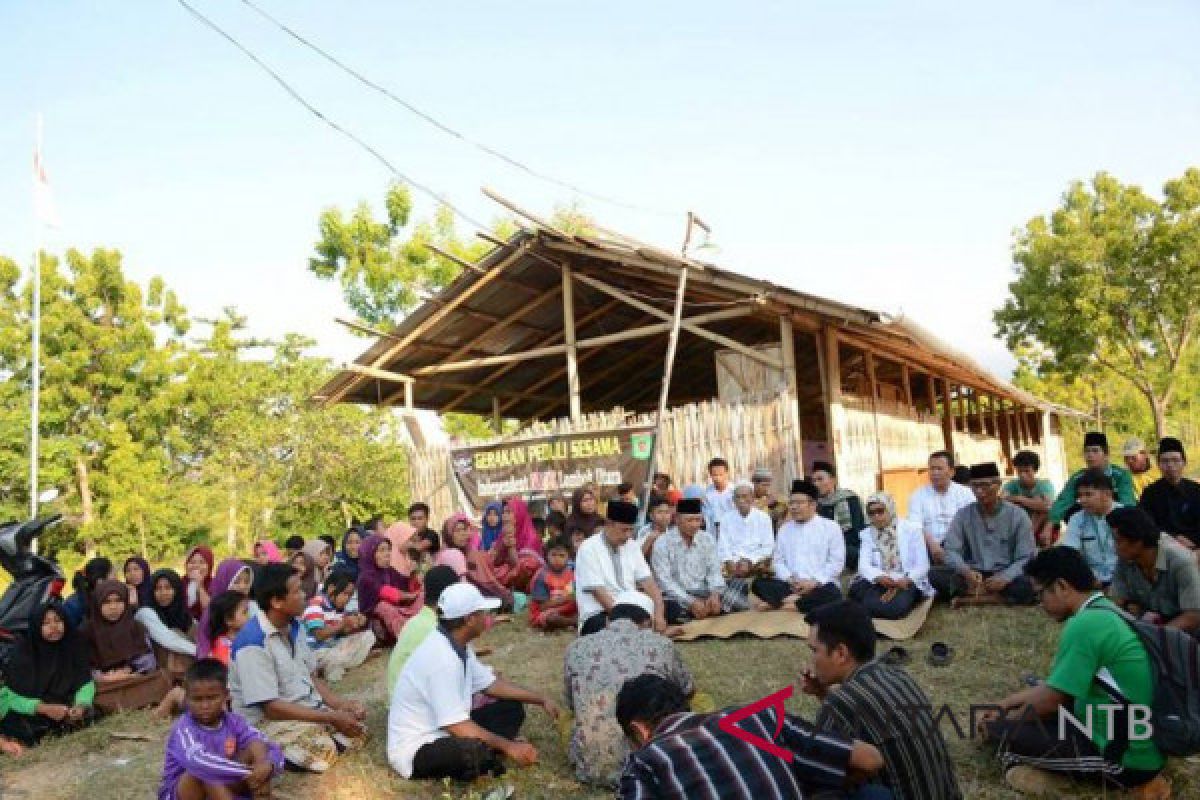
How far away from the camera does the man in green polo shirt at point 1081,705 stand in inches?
133

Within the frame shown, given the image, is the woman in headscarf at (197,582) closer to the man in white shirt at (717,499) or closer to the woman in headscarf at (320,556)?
the woman in headscarf at (320,556)

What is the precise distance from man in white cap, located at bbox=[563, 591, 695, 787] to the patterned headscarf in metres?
3.40

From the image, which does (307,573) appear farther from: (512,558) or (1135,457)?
(1135,457)

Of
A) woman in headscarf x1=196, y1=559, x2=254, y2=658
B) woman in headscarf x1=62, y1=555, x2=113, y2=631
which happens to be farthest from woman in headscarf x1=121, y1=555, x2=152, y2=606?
woman in headscarf x1=196, y1=559, x2=254, y2=658

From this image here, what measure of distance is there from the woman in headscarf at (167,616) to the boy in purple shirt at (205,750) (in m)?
3.33

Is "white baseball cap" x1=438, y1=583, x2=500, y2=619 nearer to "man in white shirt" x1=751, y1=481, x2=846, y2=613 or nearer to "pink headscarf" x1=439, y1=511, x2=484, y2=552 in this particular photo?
"man in white shirt" x1=751, y1=481, x2=846, y2=613

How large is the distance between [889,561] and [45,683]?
6.27 m

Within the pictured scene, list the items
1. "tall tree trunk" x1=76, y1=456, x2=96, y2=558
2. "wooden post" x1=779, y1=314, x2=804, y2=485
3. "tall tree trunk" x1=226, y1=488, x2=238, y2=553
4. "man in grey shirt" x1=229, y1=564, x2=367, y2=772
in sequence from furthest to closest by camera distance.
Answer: "tall tree trunk" x1=76, y1=456, x2=96, y2=558 < "tall tree trunk" x1=226, y1=488, x2=238, y2=553 < "wooden post" x1=779, y1=314, x2=804, y2=485 < "man in grey shirt" x1=229, y1=564, x2=367, y2=772

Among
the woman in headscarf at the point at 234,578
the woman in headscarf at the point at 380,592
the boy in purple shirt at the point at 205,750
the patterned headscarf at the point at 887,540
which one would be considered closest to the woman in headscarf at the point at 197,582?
the woman in headscarf at the point at 234,578

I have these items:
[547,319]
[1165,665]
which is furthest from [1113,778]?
[547,319]

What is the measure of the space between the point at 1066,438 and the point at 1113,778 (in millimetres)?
30603

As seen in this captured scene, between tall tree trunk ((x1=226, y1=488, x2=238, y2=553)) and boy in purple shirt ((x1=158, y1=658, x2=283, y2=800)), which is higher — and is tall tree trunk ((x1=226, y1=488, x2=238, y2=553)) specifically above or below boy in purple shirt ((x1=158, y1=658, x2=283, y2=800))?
above

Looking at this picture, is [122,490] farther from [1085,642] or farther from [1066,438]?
[1066,438]

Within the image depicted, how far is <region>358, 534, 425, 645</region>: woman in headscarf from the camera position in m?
8.05
